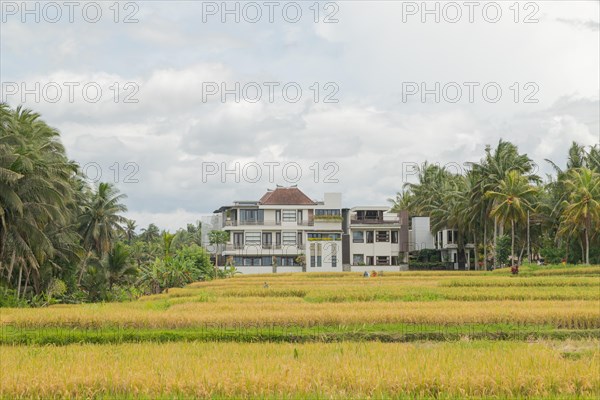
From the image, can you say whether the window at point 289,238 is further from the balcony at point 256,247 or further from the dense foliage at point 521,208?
the dense foliage at point 521,208

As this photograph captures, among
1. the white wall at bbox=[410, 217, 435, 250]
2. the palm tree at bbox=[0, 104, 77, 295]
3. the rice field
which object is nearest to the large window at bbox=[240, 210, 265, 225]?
the white wall at bbox=[410, 217, 435, 250]

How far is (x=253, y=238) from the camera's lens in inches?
2717

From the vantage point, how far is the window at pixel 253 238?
68938 mm

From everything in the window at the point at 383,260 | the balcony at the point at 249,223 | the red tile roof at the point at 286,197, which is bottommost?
the window at the point at 383,260

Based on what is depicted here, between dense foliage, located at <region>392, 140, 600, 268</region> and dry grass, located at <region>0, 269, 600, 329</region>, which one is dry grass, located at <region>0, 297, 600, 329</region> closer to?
dry grass, located at <region>0, 269, 600, 329</region>

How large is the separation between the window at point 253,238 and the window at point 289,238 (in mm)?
2440

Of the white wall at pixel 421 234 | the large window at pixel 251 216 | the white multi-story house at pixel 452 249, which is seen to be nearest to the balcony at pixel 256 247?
the large window at pixel 251 216

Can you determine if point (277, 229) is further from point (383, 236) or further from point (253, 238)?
point (383, 236)

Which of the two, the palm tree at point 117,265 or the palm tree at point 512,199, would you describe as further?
the palm tree at point 512,199

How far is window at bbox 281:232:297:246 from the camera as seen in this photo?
69.4m

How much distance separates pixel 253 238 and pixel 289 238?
3.52m

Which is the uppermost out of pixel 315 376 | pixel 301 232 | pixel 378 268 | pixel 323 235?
pixel 301 232

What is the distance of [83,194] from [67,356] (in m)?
42.8

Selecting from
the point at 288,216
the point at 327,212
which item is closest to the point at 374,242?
the point at 327,212
